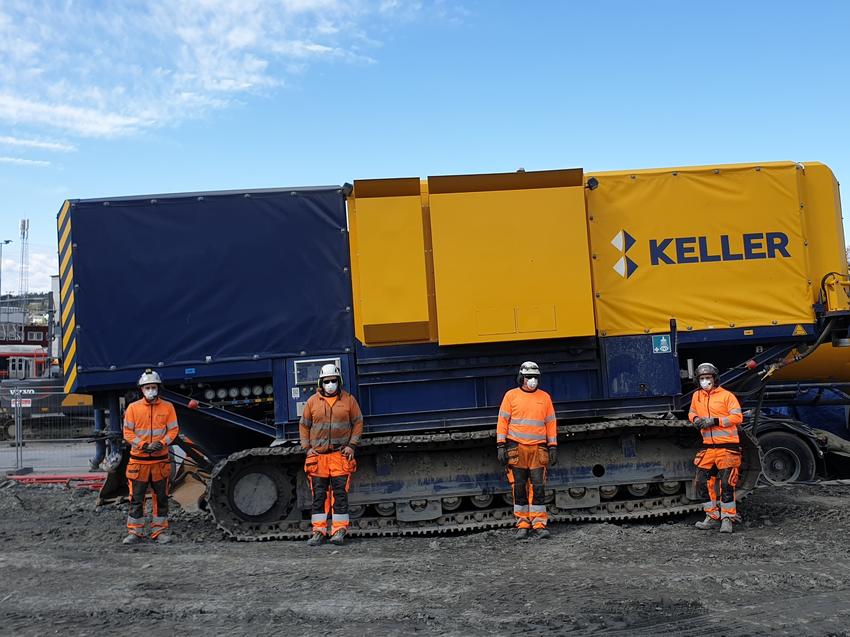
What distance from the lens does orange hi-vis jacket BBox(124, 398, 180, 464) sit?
7.89 meters

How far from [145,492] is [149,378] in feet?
4.01

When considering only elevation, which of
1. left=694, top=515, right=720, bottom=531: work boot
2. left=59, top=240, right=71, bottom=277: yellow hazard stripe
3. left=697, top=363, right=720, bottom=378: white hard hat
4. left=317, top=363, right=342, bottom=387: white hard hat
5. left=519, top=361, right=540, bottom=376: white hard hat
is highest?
left=59, top=240, right=71, bottom=277: yellow hazard stripe

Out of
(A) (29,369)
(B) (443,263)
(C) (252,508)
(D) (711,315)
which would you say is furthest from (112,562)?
(A) (29,369)

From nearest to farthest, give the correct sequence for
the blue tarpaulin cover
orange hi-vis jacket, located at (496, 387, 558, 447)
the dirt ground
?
the dirt ground, orange hi-vis jacket, located at (496, 387, 558, 447), the blue tarpaulin cover

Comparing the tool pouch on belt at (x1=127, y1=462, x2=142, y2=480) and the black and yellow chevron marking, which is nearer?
the tool pouch on belt at (x1=127, y1=462, x2=142, y2=480)

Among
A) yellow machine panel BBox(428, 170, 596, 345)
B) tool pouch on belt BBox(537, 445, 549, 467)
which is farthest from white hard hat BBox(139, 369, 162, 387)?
tool pouch on belt BBox(537, 445, 549, 467)

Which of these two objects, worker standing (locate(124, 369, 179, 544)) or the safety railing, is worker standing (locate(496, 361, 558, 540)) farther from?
the safety railing

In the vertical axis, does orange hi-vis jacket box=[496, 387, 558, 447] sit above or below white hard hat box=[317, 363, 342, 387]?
below

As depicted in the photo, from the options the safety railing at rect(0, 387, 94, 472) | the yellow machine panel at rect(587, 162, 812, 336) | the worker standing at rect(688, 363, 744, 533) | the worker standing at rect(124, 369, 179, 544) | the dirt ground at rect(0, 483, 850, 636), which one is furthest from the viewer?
the safety railing at rect(0, 387, 94, 472)

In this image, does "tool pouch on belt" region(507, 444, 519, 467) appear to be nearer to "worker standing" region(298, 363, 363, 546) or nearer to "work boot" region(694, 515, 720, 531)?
"worker standing" region(298, 363, 363, 546)

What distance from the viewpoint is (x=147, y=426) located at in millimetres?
7918

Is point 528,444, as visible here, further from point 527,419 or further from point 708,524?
point 708,524

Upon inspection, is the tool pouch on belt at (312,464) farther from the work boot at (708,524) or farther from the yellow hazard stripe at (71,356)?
the work boot at (708,524)

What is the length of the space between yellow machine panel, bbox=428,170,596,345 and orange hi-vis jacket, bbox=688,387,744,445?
4.48 ft
